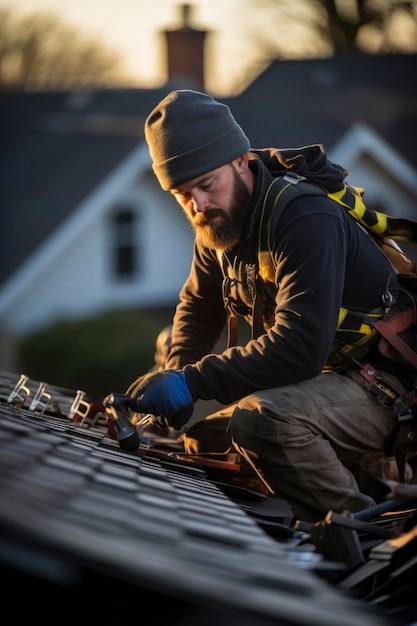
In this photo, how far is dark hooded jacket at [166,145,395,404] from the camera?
3.79 metres

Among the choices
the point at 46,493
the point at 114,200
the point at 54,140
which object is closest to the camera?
the point at 46,493

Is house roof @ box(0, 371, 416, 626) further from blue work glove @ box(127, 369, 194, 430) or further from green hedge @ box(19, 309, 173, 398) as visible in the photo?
green hedge @ box(19, 309, 173, 398)

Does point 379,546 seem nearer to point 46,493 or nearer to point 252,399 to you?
point 252,399

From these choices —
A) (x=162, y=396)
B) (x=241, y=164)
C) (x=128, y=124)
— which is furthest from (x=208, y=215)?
(x=128, y=124)

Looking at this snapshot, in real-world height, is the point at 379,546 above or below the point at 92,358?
above

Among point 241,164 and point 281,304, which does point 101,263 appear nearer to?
point 241,164

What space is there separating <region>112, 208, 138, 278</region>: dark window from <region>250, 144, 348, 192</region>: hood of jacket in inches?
738

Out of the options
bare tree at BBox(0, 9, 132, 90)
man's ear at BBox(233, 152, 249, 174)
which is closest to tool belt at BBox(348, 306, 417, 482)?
man's ear at BBox(233, 152, 249, 174)

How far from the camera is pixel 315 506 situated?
3967 millimetres

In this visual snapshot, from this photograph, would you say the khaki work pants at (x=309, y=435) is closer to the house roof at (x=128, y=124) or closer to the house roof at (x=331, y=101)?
the house roof at (x=128, y=124)

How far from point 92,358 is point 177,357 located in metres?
15.1

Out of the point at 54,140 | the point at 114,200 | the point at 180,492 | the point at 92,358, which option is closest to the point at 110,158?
Answer: the point at 114,200

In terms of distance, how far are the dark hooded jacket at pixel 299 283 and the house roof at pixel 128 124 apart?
57.3 ft

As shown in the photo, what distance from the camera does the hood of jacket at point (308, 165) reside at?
4090 millimetres
